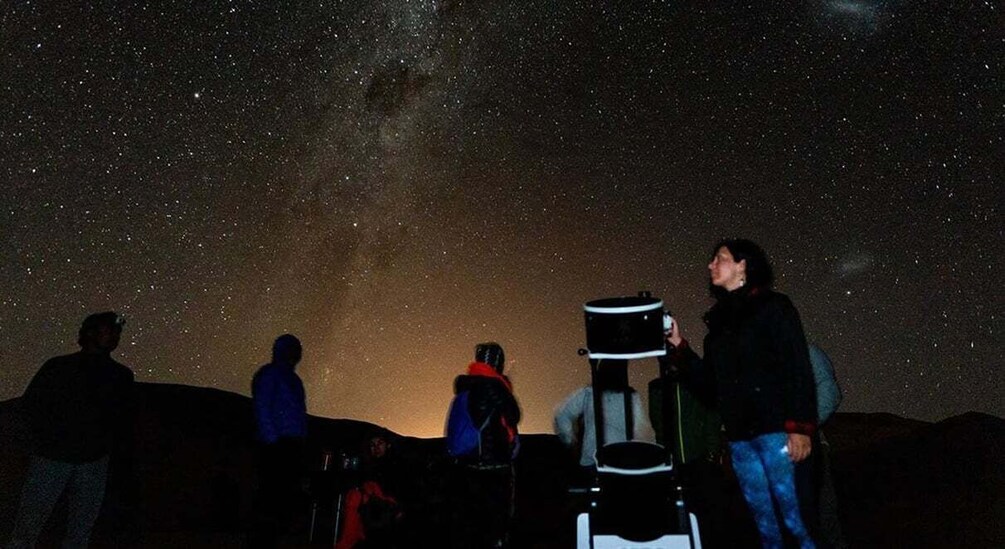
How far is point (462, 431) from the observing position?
5.64 m

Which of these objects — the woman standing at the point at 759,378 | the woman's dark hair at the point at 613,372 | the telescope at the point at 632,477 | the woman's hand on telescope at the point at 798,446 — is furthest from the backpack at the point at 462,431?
the woman's hand on telescope at the point at 798,446

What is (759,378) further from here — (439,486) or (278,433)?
(278,433)

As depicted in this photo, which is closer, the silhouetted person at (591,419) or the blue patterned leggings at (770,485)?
the blue patterned leggings at (770,485)

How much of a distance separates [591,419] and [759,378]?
2.40 m

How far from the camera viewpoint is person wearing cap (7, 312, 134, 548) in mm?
4902

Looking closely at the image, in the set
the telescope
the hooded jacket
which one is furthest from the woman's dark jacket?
the hooded jacket

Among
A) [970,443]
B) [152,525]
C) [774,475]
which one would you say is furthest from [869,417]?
[774,475]

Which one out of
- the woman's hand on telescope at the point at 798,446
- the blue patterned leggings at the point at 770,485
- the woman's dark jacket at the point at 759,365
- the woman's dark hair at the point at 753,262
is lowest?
the blue patterned leggings at the point at 770,485

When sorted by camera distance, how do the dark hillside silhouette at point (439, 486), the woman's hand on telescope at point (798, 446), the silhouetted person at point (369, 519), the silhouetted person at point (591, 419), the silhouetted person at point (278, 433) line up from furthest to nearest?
the dark hillside silhouette at point (439, 486) → the silhouetted person at point (369, 519) → the silhouetted person at point (278, 433) → the silhouetted person at point (591, 419) → the woman's hand on telescope at point (798, 446)

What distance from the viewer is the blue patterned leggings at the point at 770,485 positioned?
3.32 m

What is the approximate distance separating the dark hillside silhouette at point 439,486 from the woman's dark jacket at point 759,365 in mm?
3028

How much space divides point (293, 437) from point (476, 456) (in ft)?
5.96

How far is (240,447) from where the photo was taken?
22.1 m

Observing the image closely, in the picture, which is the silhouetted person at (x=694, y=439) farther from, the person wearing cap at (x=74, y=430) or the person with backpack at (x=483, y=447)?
the person wearing cap at (x=74, y=430)
